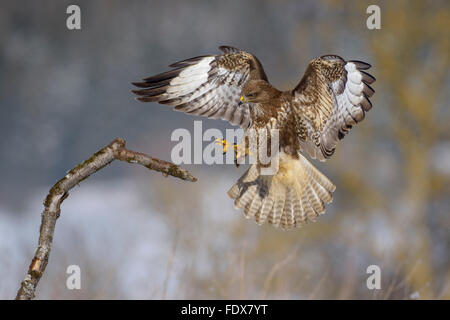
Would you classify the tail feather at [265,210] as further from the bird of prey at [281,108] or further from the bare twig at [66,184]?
the bare twig at [66,184]

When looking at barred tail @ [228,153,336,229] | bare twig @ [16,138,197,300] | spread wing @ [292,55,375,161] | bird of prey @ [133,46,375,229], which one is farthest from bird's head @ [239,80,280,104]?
bare twig @ [16,138,197,300]

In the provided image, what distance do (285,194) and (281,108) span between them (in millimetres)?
564

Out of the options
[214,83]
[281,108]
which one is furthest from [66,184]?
[214,83]

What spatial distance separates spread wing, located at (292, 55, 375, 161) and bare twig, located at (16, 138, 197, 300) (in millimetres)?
1299

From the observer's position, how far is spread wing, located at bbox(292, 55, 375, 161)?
3.16 metres

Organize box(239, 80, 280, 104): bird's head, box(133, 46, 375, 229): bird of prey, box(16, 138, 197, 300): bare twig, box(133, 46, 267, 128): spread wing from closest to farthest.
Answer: box(16, 138, 197, 300): bare twig < box(239, 80, 280, 104): bird's head < box(133, 46, 375, 229): bird of prey < box(133, 46, 267, 128): spread wing

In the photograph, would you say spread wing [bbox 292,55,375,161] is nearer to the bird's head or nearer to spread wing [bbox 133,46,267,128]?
the bird's head

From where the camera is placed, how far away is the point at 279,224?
3299 mm

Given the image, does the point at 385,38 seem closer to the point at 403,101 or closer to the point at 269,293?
the point at 403,101

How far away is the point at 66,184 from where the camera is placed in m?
2.06

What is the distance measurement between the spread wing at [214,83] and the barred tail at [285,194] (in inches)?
14.2

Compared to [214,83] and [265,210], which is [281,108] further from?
[265,210]

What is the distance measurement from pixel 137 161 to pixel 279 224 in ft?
4.66
